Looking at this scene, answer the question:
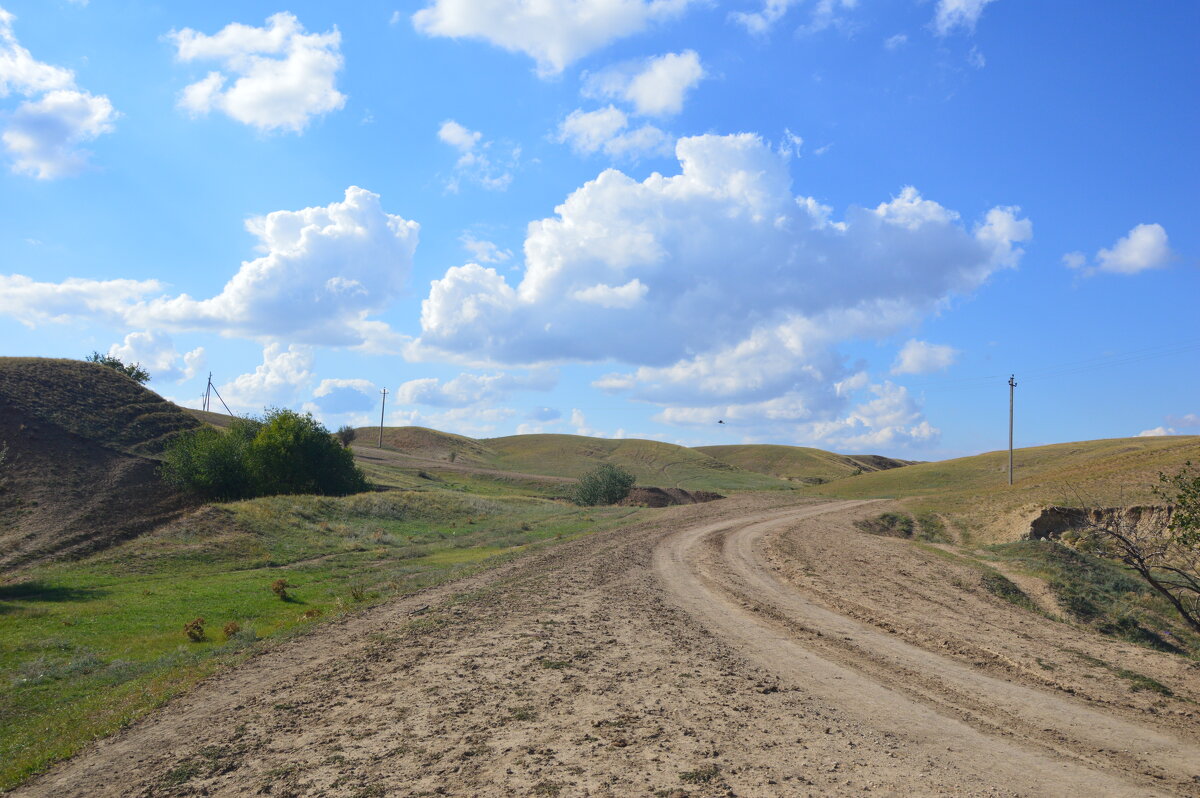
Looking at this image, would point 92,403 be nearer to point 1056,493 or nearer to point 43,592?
point 43,592

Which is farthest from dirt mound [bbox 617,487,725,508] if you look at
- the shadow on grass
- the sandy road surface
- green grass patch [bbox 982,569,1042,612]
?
the sandy road surface

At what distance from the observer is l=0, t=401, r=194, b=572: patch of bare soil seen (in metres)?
35.7

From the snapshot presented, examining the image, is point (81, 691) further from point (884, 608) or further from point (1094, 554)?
point (1094, 554)

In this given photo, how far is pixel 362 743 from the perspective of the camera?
348 inches

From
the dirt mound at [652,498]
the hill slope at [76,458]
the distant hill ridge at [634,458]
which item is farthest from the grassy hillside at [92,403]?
the distant hill ridge at [634,458]

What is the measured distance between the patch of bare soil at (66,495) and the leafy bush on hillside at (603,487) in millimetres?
30782

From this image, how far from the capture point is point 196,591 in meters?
25.7

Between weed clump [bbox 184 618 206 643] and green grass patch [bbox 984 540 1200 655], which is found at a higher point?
green grass patch [bbox 984 540 1200 655]

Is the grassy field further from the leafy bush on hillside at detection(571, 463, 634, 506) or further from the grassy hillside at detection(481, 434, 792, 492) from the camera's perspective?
the grassy hillside at detection(481, 434, 792, 492)

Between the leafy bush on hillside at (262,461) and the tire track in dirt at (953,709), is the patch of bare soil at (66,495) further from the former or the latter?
the tire track in dirt at (953,709)

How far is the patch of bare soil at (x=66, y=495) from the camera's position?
3566cm

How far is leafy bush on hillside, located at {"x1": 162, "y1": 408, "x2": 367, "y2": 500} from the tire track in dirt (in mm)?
46831

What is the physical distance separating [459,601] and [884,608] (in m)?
10.2

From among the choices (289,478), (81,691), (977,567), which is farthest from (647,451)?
(81,691)
